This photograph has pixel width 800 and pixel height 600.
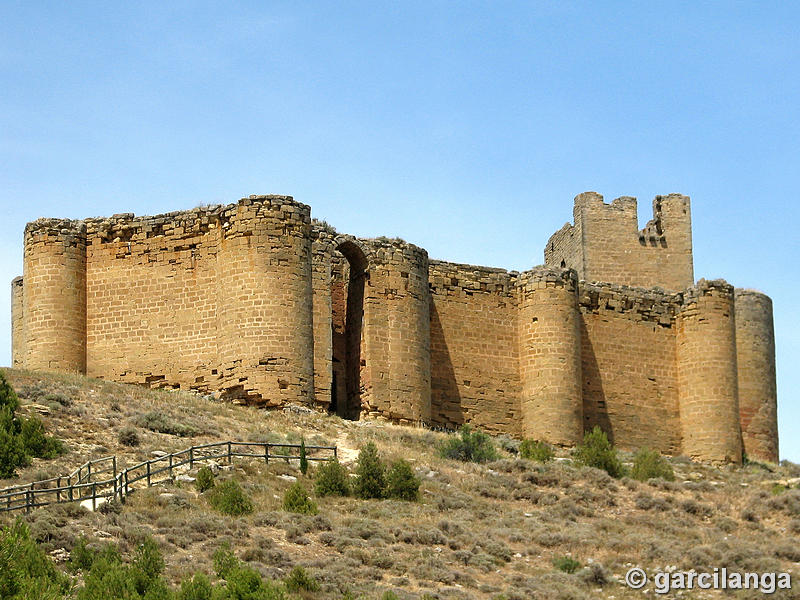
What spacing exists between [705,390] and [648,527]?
11440mm

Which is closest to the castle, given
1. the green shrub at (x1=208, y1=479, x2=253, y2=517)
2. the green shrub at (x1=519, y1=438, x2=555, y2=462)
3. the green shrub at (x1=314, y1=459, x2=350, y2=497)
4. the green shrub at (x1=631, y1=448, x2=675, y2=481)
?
the green shrub at (x1=519, y1=438, x2=555, y2=462)

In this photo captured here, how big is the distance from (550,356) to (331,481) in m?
10.8

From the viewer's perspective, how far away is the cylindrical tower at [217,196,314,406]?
33.4 m

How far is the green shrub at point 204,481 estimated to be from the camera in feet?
86.4

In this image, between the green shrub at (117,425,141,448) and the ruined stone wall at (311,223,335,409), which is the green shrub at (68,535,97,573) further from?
the ruined stone wall at (311,223,335,409)

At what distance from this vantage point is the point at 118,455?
2778 centimetres

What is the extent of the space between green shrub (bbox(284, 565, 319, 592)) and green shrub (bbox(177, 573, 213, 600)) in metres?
1.38

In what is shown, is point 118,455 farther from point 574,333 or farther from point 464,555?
point 574,333

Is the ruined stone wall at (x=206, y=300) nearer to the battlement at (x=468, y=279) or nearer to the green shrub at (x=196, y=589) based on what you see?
the battlement at (x=468, y=279)

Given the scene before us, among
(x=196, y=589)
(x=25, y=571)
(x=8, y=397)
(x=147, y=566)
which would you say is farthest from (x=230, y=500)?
(x=8, y=397)

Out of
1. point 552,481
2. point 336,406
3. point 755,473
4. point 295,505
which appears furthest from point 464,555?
point 755,473

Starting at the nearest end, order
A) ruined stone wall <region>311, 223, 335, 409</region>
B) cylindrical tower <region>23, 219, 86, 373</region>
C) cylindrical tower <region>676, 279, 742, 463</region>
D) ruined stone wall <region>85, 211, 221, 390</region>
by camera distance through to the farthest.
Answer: ruined stone wall <region>311, 223, 335, 409</region> < ruined stone wall <region>85, 211, 221, 390</region> < cylindrical tower <region>23, 219, 86, 373</region> < cylindrical tower <region>676, 279, 742, 463</region>

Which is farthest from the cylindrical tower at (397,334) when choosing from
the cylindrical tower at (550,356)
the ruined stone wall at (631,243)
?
the ruined stone wall at (631,243)

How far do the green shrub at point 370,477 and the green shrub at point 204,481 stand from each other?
A: 2.47 meters
